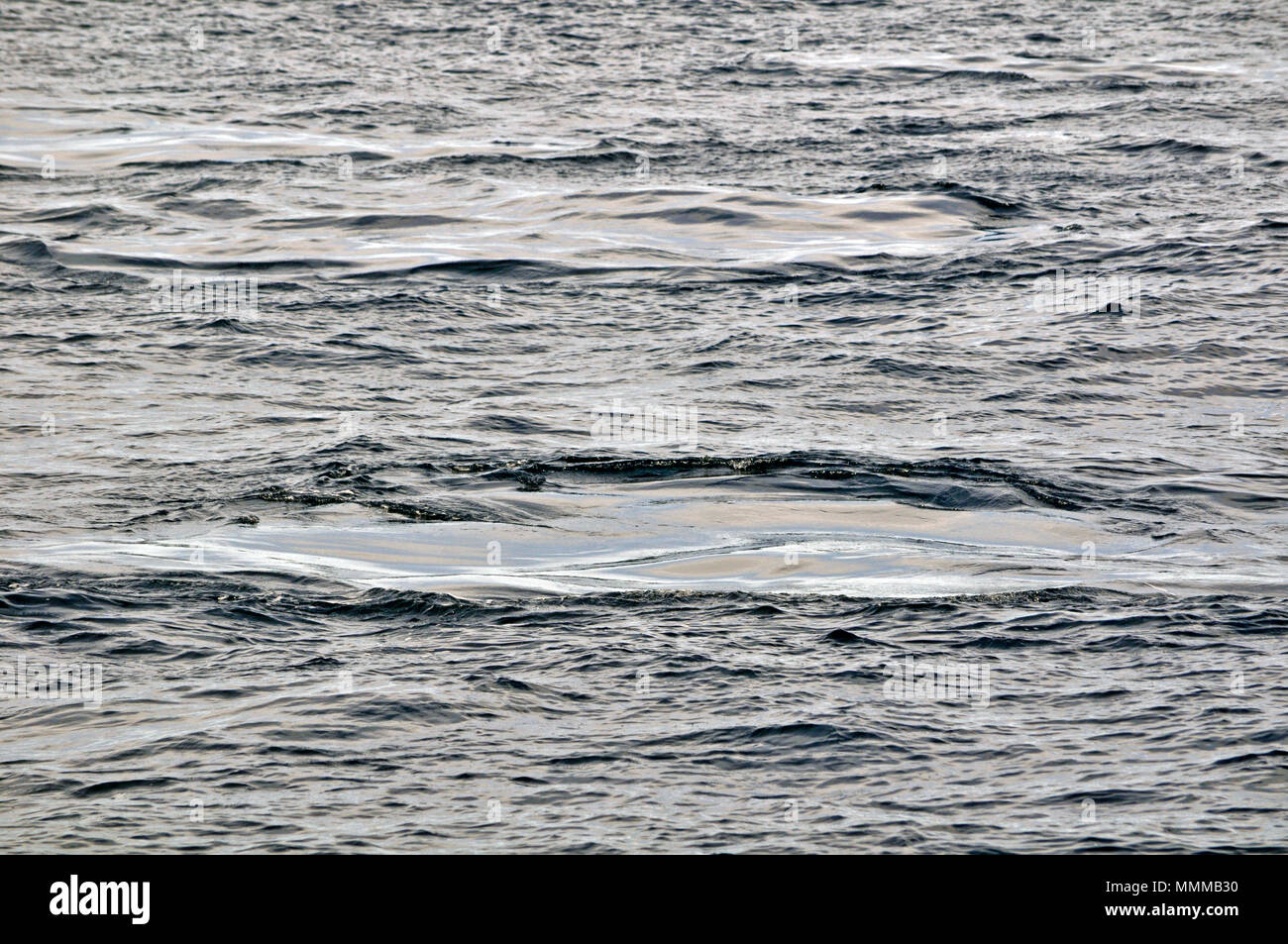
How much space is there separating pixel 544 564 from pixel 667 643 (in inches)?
53.5

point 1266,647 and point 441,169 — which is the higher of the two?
point 441,169

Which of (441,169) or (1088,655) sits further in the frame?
(441,169)

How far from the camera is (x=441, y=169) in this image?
60.4 feet

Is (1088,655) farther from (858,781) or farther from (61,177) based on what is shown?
(61,177)

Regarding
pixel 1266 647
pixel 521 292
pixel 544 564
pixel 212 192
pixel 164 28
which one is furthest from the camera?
pixel 164 28

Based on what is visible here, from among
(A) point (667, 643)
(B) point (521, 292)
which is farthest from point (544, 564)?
(B) point (521, 292)

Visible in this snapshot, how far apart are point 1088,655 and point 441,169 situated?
40.3ft

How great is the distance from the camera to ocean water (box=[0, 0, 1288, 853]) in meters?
6.31

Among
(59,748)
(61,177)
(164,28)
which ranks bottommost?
(59,748)

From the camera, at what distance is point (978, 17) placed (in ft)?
83.9

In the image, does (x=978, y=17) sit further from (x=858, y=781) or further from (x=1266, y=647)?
(x=858, y=781)

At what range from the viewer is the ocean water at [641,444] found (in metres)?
6.31

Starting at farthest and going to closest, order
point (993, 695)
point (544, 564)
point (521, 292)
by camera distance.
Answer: point (521, 292), point (544, 564), point (993, 695)

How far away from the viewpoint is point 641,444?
10.9 m
